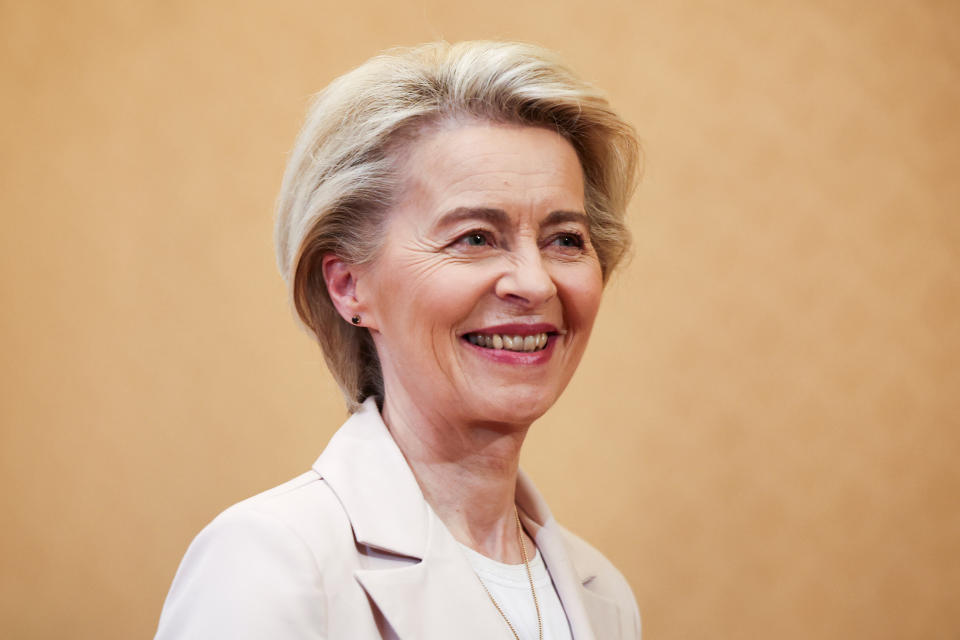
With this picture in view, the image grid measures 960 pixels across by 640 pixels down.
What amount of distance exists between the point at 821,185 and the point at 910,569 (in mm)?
1029

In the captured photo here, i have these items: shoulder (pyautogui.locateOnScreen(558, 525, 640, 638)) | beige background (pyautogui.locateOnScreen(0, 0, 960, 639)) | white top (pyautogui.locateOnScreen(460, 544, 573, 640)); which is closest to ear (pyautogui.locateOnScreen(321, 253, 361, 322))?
white top (pyautogui.locateOnScreen(460, 544, 573, 640))

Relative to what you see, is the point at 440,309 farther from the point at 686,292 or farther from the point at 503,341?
the point at 686,292

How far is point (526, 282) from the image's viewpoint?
1.38 metres

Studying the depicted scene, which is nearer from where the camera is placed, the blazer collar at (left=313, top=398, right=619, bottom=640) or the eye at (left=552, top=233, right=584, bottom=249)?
the blazer collar at (left=313, top=398, right=619, bottom=640)

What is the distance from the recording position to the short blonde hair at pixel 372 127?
146cm

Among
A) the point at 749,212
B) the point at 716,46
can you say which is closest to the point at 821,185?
the point at 749,212

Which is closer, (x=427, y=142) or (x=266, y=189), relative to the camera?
(x=427, y=142)

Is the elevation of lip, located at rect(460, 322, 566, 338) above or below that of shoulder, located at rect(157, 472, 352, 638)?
above

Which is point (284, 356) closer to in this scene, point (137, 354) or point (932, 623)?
point (137, 354)

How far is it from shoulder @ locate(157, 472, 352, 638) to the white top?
0.96 feet

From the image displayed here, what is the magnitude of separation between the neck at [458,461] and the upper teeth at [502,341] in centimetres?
13

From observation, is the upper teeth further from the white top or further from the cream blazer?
the white top

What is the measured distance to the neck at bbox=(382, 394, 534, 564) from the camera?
1.48 metres

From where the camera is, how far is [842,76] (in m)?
2.67
